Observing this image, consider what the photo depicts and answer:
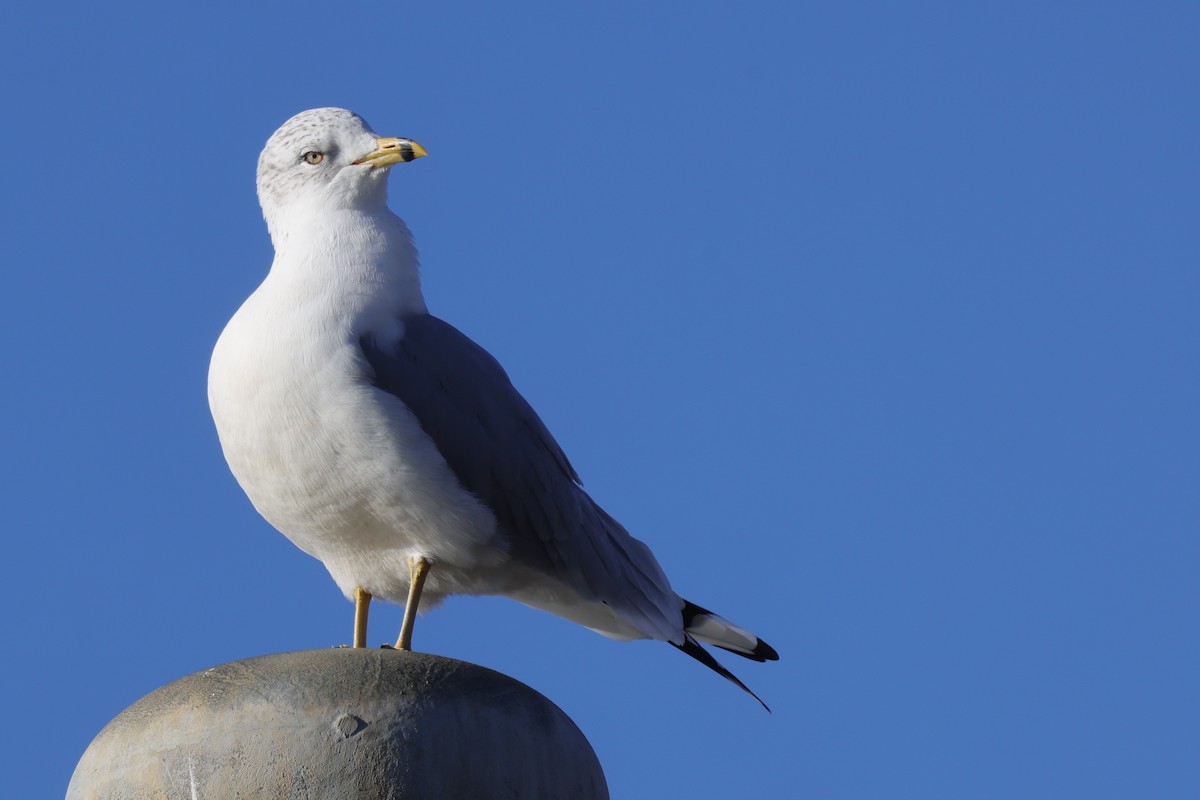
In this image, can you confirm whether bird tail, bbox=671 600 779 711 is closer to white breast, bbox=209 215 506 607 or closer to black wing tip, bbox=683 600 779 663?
black wing tip, bbox=683 600 779 663

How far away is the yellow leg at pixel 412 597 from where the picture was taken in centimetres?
717

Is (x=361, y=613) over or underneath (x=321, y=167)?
underneath

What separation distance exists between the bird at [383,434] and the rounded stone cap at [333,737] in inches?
52.9

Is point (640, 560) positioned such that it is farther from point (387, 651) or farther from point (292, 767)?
point (292, 767)

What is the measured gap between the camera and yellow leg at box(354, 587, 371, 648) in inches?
301

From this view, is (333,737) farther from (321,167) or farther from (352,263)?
(321,167)

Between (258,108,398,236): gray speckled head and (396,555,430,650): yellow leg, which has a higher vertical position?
(258,108,398,236): gray speckled head

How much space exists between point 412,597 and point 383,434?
76cm

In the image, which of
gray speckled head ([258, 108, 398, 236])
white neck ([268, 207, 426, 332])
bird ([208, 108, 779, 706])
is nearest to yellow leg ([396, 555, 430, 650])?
bird ([208, 108, 779, 706])

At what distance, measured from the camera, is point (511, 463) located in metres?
7.47

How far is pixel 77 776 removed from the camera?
5848mm

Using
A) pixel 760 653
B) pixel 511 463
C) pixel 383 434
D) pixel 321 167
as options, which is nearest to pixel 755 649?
pixel 760 653

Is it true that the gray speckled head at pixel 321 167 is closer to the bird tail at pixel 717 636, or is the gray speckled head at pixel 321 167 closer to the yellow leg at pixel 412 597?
the yellow leg at pixel 412 597

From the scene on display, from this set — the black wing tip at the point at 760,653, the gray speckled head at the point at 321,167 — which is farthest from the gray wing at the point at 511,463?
the gray speckled head at the point at 321,167
